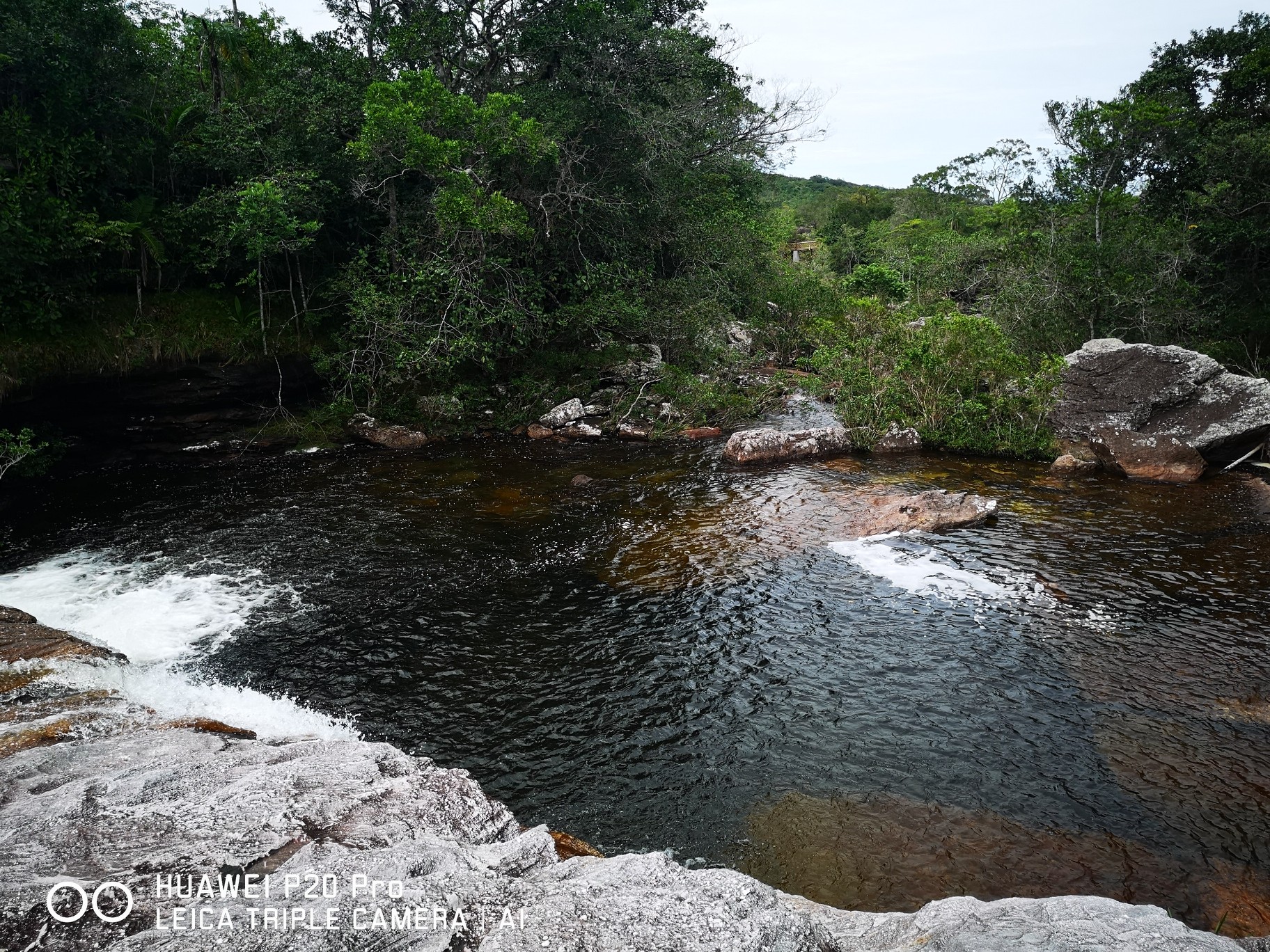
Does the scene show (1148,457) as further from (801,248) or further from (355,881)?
(801,248)

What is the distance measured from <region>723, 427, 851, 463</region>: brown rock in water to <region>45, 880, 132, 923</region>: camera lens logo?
1319 centimetres

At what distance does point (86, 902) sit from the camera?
3238mm

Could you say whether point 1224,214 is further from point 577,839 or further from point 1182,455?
point 577,839

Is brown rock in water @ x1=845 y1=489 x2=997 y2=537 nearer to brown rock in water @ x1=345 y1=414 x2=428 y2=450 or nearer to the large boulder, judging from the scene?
the large boulder

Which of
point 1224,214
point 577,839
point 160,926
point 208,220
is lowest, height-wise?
point 577,839

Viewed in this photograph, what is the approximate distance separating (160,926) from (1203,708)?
822 centimetres

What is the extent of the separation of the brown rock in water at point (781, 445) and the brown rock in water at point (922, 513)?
10.8 ft

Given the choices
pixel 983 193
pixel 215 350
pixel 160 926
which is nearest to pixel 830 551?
pixel 160 926

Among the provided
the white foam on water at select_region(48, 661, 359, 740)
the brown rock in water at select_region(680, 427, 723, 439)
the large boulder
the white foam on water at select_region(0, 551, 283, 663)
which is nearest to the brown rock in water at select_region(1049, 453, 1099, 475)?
the large boulder

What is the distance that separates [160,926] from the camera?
10.1 feet

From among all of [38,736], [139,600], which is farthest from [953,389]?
[38,736]

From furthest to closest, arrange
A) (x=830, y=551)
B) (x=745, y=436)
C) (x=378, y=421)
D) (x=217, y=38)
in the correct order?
(x=217, y=38)
(x=378, y=421)
(x=745, y=436)
(x=830, y=551)

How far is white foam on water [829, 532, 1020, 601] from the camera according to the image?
939cm

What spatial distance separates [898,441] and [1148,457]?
181 inches
